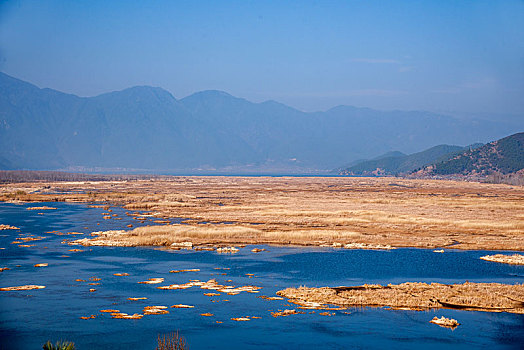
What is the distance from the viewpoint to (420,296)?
1351 inches

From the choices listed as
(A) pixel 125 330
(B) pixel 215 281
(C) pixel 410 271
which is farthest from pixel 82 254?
(C) pixel 410 271

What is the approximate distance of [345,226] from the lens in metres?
70.2

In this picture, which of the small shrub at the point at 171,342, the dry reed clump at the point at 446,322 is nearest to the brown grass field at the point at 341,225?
the dry reed clump at the point at 446,322

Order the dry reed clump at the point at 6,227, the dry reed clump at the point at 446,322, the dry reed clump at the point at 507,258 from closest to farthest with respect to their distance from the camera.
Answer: the dry reed clump at the point at 446,322 < the dry reed clump at the point at 507,258 < the dry reed clump at the point at 6,227

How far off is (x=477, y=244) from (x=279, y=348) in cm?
3485

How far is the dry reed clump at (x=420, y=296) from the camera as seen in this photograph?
3303cm

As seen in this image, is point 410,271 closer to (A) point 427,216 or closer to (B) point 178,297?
(B) point 178,297

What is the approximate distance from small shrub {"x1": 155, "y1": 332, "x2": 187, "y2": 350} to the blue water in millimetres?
612

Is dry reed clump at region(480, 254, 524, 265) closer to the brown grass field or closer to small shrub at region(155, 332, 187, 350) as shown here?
the brown grass field

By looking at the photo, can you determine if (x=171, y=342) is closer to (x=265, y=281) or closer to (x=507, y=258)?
(x=265, y=281)

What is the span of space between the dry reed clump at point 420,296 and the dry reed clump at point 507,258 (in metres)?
10.2

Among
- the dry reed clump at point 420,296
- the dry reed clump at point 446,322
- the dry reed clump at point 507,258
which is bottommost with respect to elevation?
the dry reed clump at point 446,322

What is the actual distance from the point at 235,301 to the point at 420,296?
1085 centimetres

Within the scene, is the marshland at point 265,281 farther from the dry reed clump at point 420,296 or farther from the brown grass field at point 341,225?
the brown grass field at point 341,225
